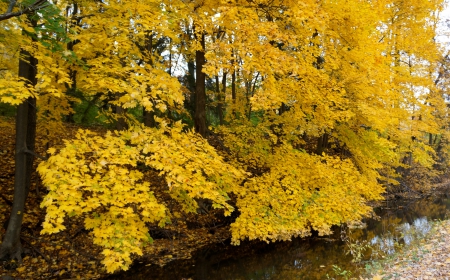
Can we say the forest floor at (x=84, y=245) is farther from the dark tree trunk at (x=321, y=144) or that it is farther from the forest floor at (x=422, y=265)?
the dark tree trunk at (x=321, y=144)

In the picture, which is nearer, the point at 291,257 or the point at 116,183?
the point at 116,183

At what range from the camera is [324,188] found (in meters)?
9.64

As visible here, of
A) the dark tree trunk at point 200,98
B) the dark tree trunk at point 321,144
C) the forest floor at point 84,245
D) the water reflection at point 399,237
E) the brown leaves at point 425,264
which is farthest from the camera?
the dark tree trunk at point 321,144

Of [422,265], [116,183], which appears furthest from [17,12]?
[422,265]

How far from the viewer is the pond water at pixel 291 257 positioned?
8250 millimetres

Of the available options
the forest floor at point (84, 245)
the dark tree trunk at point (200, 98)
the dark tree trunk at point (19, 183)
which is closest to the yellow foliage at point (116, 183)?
the forest floor at point (84, 245)

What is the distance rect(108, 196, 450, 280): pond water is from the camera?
325 inches

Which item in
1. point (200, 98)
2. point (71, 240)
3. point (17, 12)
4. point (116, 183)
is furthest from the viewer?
point (200, 98)

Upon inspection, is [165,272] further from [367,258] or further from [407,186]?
[407,186]

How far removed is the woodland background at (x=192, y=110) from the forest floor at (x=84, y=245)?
0.16 meters

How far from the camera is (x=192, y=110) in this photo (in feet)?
52.1

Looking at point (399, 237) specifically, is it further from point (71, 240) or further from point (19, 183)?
point (19, 183)

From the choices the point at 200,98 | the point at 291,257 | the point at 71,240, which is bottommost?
the point at 291,257

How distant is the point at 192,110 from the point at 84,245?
877 cm
